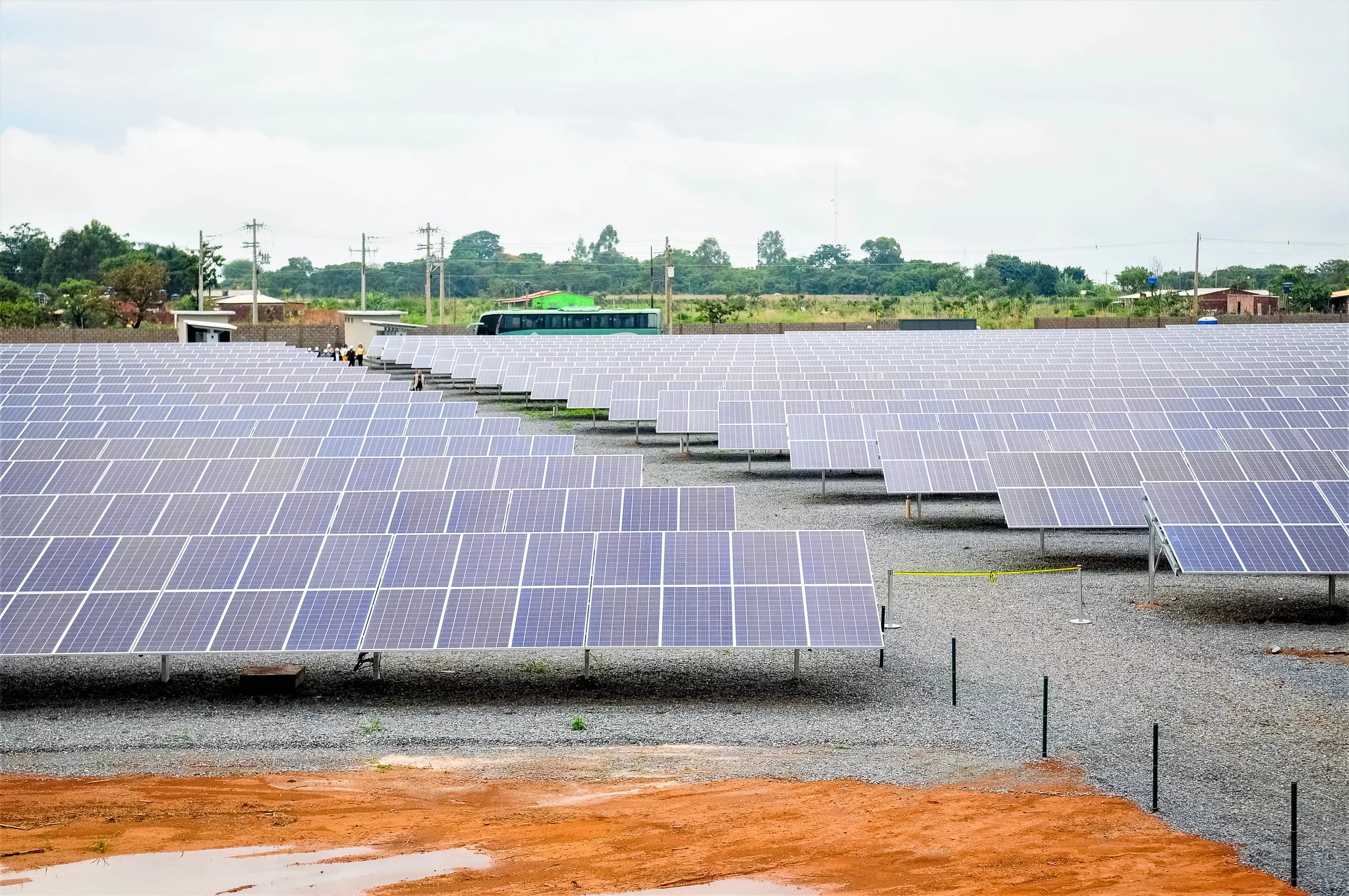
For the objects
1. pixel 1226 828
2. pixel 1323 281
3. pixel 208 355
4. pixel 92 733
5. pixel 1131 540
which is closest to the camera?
pixel 1226 828

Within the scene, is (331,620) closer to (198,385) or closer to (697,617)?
(697,617)

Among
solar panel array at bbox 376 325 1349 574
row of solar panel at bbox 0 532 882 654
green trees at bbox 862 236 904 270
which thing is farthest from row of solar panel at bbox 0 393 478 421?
green trees at bbox 862 236 904 270

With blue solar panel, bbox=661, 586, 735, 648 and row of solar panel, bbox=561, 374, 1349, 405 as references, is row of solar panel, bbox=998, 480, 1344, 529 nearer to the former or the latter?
blue solar panel, bbox=661, 586, 735, 648

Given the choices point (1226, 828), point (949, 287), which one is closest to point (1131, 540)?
point (1226, 828)

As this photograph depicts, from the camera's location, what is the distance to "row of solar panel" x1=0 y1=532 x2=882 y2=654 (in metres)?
14.1

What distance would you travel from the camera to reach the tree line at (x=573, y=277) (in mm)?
117375

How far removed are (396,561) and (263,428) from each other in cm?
1489

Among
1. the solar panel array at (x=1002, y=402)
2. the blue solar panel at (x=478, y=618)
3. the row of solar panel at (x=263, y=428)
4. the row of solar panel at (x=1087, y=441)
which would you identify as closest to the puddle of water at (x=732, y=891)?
the blue solar panel at (x=478, y=618)

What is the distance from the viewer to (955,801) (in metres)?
11.6

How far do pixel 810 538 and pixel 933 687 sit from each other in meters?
2.16

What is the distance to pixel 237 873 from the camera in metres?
10.1

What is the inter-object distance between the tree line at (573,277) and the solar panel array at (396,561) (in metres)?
94.0

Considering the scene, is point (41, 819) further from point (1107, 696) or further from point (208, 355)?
point (208, 355)

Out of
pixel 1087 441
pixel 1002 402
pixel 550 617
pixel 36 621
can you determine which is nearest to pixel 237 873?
pixel 550 617
